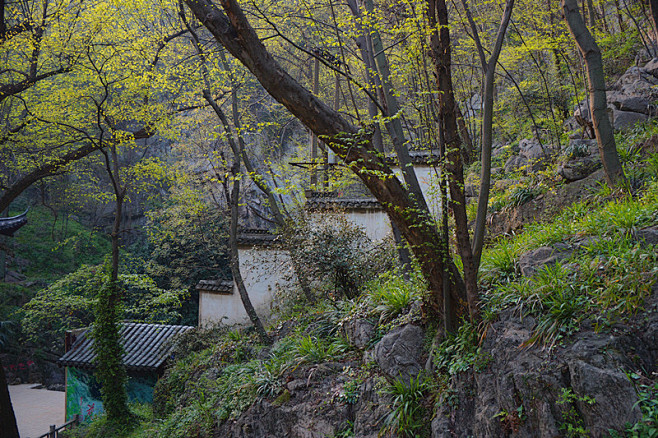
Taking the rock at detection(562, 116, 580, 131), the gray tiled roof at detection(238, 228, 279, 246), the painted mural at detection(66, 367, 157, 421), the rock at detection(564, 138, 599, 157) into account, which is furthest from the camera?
the painted mural at detection(66, 367, 157, 421)

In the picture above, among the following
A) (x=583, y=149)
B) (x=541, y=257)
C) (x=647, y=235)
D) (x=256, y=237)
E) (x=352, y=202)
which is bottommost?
(x=541, y=257)

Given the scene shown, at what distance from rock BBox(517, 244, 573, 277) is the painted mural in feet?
37.7

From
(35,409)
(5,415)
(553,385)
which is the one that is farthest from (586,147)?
(35,409)

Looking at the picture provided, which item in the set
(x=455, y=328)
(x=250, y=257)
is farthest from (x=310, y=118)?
(x=250, y=257)

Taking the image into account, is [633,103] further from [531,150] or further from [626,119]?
[531,150]

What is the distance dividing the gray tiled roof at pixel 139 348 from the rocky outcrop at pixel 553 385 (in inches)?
392

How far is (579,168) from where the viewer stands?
6.46 meters

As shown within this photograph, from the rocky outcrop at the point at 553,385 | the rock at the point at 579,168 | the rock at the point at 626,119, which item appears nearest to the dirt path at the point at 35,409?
the rocky outcrop at the point at 553,385

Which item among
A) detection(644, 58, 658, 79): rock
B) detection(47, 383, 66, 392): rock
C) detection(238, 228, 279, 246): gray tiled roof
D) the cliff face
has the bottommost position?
detection(47, 383, 66, 392): rock

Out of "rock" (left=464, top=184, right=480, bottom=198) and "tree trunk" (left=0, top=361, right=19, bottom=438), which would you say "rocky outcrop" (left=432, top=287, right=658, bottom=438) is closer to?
"rock" (left=464, top=184, right=480, bottom=198)

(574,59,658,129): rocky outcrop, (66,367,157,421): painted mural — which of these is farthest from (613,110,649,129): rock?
(66,367,157,421): painted mural

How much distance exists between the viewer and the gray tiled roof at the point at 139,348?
41.4 feet

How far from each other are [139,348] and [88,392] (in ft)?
6.25

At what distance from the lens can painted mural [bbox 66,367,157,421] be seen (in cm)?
1305
